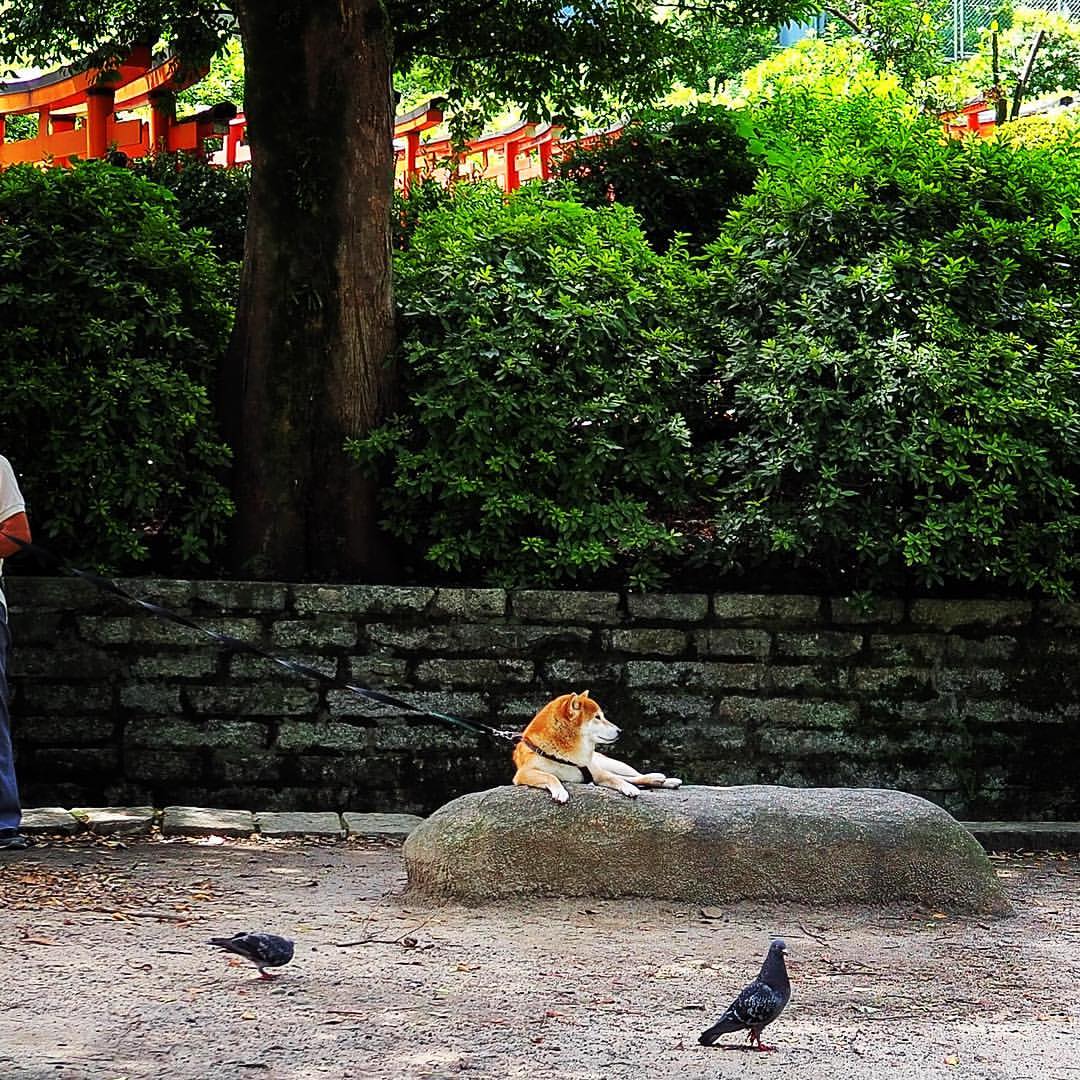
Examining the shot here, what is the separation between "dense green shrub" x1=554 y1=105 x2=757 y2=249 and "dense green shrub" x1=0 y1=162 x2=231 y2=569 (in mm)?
3984

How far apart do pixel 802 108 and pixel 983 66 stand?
873 centimetres

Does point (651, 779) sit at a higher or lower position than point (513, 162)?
lower

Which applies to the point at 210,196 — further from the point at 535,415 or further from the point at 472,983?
the point at 472,983

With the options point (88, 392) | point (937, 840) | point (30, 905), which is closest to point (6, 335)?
point (88, 392)

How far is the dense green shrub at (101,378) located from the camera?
325 inches

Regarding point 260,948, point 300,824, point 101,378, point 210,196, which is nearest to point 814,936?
point 260,948

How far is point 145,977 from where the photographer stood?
203 inches

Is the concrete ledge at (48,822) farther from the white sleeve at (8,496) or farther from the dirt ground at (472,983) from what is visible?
the white sleeve at (8,496)

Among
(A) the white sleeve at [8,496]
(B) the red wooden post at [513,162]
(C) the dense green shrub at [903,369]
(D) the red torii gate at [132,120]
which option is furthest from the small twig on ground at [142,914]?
(B) the red wooden post at [513,162]

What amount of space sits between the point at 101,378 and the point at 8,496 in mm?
1517

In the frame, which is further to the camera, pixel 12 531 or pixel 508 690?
pixel 508 690

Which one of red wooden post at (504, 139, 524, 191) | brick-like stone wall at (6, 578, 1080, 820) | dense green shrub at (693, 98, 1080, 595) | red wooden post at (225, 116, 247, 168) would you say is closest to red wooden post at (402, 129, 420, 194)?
red wooden post at (504, 139, 524, 191)

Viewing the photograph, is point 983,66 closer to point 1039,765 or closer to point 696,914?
point 1039,765

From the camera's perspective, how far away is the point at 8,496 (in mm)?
7012
